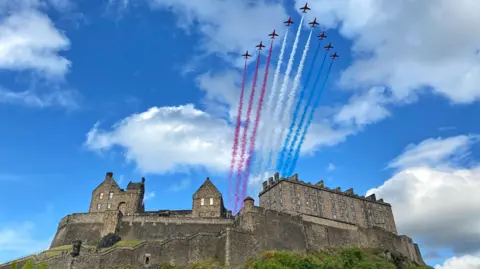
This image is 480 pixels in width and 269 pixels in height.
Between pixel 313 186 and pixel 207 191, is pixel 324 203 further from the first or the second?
pixel 207 191

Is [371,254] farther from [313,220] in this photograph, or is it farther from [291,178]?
[291,178]

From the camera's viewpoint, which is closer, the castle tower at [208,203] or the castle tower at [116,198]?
the castle tower at [208,203]

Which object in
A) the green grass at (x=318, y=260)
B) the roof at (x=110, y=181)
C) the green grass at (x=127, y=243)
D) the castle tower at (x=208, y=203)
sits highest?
the roof at (x=110, y=181)

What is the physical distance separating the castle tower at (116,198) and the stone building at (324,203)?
22.2 m

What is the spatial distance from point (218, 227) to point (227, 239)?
26.2 feet

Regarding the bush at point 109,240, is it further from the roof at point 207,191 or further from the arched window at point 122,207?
the roof at point 207,191

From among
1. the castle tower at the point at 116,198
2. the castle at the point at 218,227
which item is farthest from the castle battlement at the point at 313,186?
the castle tower at the point at 116,198

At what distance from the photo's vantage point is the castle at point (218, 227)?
55.7 metres

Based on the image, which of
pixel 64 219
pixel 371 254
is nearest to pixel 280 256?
pixel 371 254

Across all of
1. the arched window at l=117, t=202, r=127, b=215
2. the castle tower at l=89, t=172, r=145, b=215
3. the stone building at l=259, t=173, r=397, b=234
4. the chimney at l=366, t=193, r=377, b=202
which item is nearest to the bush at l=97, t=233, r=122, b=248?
the castle tower at l=89, t=172, r=145, b=215

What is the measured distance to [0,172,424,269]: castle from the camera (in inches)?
2192

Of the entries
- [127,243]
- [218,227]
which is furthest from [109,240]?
[218,227]

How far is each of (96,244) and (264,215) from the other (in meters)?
24.4

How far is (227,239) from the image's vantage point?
56.5 metres
